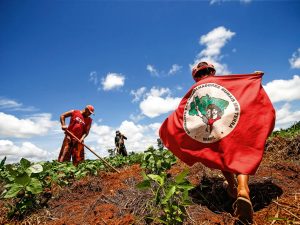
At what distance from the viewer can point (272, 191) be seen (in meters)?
3.70

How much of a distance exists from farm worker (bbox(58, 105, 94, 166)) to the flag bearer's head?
5.45 metres

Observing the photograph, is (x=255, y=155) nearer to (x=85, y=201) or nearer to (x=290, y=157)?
(x=85, y=201)

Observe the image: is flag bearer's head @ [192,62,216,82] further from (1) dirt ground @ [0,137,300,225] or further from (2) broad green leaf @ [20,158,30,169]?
(2) broad green leaf @ [20,158,30,169]

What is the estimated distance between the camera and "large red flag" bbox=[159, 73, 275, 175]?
10.6ft

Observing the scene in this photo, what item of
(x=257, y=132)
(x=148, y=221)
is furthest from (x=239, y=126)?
(x=148, y=221)

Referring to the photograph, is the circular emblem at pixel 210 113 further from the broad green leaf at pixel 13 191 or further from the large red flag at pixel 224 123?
the broad green leaf at pixel 13 191

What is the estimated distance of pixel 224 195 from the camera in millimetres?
3736

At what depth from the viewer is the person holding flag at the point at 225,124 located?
3223 mm

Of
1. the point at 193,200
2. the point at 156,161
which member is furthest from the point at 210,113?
the point at 156,161

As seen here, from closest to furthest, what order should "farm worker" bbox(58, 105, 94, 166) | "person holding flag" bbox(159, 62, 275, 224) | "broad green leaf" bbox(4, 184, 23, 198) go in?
"person holding flag" bbox(159, 62, 275, 224) → "broad green leaf" bbox(4, 184, 23, 198) → "farm worker" bbox(58, 105, 94, 166)

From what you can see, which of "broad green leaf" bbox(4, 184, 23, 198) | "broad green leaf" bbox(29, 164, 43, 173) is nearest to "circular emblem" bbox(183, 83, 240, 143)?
"broad green leaf" bbox(29, 164, 43, 173)

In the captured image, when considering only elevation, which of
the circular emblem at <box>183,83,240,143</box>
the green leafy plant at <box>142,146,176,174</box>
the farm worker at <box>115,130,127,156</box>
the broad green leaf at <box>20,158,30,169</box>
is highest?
the farm worker at <box>115,130,127,156</box>

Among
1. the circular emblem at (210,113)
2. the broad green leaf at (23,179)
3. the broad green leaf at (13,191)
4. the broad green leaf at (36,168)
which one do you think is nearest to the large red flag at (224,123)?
the circular emblem at (210,113)

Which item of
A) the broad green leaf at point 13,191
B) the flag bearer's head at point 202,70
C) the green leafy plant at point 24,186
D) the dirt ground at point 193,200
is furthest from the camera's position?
the flag bearer's head at point 202,70
